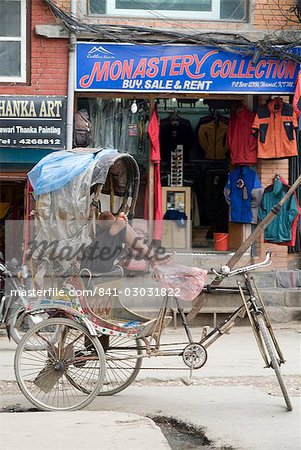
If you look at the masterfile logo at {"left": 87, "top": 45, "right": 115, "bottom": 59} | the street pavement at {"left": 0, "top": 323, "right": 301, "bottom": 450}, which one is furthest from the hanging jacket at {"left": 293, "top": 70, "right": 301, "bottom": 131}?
the street pavement at {"left": 0, "top": 323, "right": 301, "bottom": 450}

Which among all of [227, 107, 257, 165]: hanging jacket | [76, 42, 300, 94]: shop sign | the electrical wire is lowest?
[227, 107, 257, 165]: hanging jacket

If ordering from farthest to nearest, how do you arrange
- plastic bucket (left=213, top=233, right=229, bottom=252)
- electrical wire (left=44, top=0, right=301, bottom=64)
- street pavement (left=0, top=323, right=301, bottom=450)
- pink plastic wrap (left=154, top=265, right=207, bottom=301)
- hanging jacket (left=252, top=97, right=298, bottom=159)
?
plastic bucket (left=213, top=233, right=229, bottom=252), hanging jacket (left=252, top=97, right=298, bottom=159), electrical wire (left=44, top=0, right=301, bottom=64), pink plastic wrap (left=154, top=265, right=207, bottom=301), street pavement (left=0, top=323, right=301, bottom=450)

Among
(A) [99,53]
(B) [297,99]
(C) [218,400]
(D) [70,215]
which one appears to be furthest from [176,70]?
(C) [218,400]

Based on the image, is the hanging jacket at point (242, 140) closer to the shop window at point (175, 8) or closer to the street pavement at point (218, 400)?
the shop window at point (175, 8)

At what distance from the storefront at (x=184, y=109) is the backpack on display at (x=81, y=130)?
12.7 inches

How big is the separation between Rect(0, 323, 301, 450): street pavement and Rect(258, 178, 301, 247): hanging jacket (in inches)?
108

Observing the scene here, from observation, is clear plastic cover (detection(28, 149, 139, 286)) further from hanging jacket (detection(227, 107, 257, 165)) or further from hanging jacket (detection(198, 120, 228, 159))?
hanging jacket (detection(198, 120, 228, 159))

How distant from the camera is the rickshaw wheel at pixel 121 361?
7.88m

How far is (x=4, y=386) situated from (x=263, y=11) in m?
7.65

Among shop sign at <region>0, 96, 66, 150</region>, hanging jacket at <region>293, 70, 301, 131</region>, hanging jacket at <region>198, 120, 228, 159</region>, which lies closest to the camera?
shop sign at <region>0, 96, 66, 150</region>

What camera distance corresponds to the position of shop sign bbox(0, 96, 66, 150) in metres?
13.1

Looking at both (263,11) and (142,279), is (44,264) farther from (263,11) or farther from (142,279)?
(263,11)

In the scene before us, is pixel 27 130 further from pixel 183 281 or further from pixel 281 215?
pixel 183 281

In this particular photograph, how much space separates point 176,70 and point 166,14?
3.12 ft
